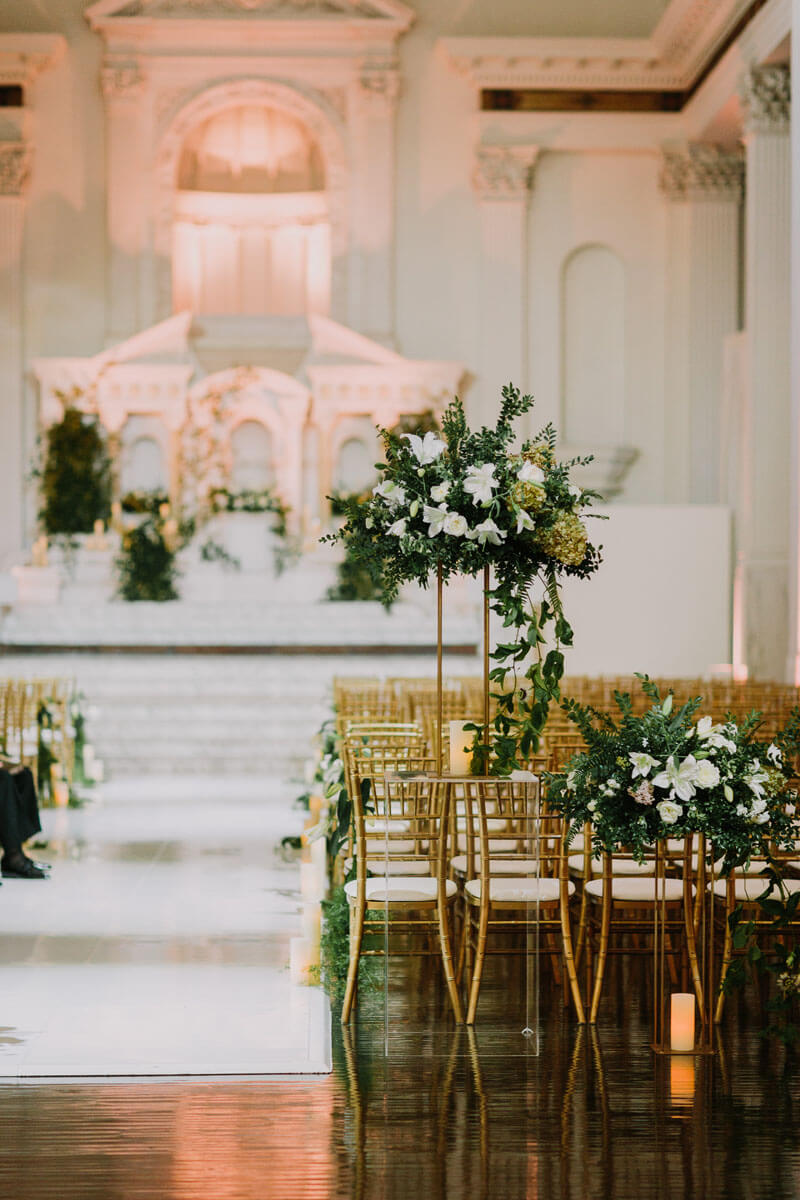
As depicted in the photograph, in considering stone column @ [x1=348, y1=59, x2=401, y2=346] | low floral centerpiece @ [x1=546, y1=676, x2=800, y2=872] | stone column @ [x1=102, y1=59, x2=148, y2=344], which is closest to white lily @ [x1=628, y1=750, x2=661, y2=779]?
low floral centerpiece @ [x1=546, y1=676, x2=800, y2=872]

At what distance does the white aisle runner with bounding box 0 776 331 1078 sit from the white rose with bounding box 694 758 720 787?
63.3 inches

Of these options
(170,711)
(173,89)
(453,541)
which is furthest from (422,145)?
(453,541)

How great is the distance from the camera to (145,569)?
19.1 meters

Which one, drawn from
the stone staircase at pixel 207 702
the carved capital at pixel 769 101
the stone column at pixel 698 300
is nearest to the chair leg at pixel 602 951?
the stone staircase at pixel 207 702

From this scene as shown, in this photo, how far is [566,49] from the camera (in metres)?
22.0

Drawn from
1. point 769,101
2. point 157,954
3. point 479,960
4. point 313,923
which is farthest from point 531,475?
point 769,101

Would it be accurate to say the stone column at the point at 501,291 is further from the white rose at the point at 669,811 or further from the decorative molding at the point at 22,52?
the white rose at the point at 669,811

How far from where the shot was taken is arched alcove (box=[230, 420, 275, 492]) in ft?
73.0

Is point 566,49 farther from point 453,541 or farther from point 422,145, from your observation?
point 453,541

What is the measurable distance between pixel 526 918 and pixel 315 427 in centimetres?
1646

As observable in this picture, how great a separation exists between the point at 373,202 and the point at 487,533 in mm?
17711

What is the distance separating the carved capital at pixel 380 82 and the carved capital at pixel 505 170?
1526mm

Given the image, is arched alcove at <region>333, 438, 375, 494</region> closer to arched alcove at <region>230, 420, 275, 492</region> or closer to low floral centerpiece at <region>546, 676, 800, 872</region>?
arched alcove at <region>230, 420, 275, 492</region>

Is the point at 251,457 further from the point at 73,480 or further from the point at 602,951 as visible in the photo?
the point at 602,951
